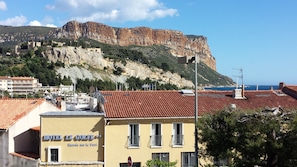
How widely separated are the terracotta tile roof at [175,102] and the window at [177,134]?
3.03ft

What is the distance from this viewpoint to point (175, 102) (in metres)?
30.2

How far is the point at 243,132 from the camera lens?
50.9 feet

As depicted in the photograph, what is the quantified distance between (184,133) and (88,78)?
494 ft

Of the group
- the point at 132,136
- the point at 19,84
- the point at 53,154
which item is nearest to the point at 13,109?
the point at 53,154

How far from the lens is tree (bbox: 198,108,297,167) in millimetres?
14844

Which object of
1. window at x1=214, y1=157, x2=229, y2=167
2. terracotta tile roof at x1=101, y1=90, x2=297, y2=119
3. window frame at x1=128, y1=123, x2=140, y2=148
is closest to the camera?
window at x1=214, y1=157, x2=229, y2=167

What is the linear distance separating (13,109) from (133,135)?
1001 centimetres

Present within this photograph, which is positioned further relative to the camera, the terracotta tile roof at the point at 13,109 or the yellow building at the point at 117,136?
the terracotta tile roof at the point at 13,109

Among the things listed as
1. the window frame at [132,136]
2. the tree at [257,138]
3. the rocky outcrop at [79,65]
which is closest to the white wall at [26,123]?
the window frame at [132,136]

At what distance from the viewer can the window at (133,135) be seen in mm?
27817

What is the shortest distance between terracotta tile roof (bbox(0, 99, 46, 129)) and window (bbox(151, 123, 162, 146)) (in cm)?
974

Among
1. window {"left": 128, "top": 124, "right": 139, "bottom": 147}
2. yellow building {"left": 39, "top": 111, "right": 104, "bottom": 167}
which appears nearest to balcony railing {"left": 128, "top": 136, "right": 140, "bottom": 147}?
window {"left": 128, "top": 124, "right": 139, "bottom": 147}

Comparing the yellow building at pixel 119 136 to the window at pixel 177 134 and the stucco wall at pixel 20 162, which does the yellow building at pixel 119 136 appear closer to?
the window at pixel 177 134

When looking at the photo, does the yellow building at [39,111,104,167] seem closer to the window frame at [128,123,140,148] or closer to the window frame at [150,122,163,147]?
the window frame at [128,123,140,148]
